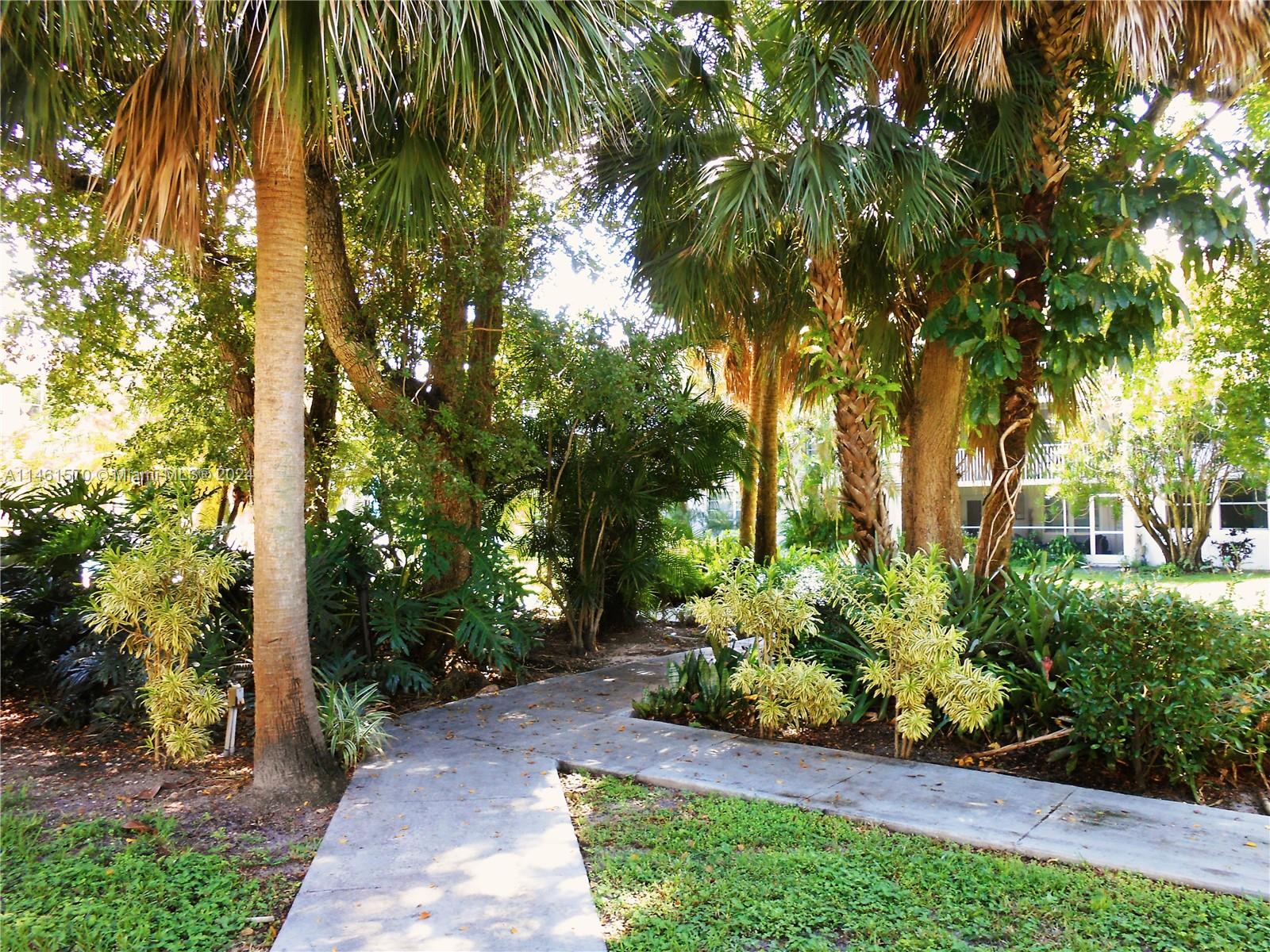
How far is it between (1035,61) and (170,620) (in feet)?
27.7

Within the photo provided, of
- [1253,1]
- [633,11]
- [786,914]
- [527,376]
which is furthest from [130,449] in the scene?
[1253,1]

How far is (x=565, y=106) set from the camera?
552cm

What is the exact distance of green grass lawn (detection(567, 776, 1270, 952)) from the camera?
3.51 meters

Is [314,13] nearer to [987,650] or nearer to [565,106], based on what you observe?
[565,106]

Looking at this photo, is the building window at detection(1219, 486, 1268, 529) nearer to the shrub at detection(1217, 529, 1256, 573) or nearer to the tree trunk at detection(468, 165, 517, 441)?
the shrub at detection(1217, 529, 1256, 573)

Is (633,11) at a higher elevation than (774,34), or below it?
below

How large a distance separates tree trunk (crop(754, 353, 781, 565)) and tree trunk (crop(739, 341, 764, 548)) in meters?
0.08

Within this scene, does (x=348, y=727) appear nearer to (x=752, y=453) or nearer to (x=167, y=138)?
(x=167, y=138)

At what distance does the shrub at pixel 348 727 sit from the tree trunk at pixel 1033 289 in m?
5.53

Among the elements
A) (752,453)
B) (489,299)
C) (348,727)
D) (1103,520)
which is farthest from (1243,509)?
(348,727)

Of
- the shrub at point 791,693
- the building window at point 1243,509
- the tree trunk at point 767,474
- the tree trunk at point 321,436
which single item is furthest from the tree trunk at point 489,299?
the building window at point 1243,509

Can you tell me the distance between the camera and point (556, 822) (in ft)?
16.0

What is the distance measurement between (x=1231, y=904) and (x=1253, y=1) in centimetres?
624

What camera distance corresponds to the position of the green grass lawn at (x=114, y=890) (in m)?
3.55
